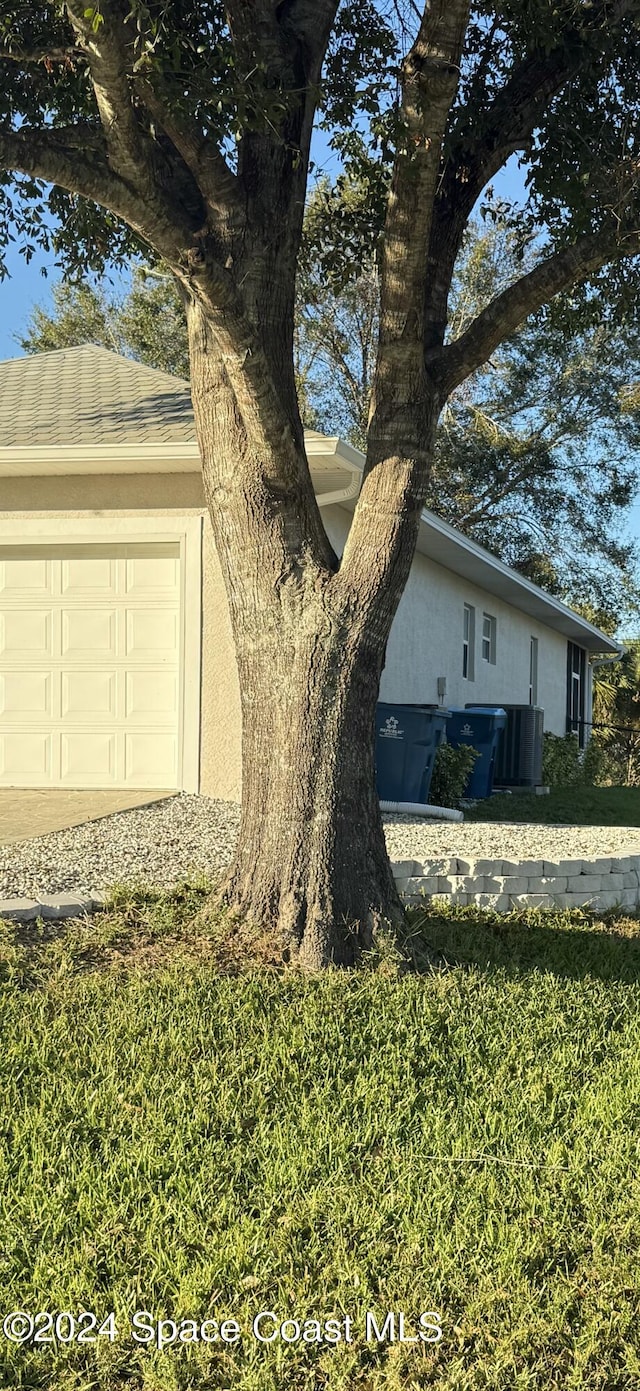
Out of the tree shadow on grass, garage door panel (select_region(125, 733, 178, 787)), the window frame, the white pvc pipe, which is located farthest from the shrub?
the tree shadow on grass

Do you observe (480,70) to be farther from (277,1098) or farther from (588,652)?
(588,652)

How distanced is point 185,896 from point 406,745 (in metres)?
5.42

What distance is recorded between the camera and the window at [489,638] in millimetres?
20000

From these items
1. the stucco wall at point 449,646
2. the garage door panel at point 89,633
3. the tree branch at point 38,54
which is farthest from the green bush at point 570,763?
the tree branch at point 38,54

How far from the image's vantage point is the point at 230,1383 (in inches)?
114

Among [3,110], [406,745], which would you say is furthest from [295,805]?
[406,745]

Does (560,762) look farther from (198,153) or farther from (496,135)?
(198,153)

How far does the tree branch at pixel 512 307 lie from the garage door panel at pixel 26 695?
20.9 feet

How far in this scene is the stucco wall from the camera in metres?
14.2

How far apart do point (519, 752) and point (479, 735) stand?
9.24 ft

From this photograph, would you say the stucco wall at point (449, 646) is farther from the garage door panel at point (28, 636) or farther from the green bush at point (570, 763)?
the garage door panel at point (28, 636)

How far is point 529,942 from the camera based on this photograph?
22.8 ft

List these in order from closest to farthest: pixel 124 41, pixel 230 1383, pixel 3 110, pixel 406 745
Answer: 1. pixel 230 1383
2. pixel 124 41
3. pixel 3 110
4. pixel 406 745

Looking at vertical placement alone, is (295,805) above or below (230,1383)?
above
